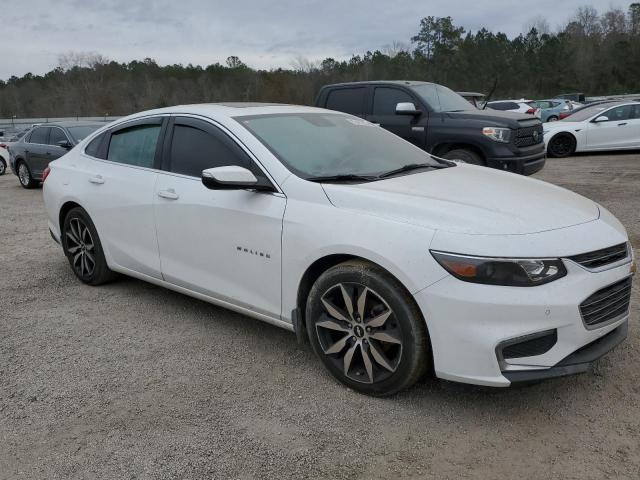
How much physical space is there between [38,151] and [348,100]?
24.5 feet

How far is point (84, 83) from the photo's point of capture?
266 feet

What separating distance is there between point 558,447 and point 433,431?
58 cm

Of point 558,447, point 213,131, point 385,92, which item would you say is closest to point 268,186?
point 213,131

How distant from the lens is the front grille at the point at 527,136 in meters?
8.50

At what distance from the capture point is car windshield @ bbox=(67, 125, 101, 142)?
12.1 m

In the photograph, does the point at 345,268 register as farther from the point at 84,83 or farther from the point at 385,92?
the point at 84,83

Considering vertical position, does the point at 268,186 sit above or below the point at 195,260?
above

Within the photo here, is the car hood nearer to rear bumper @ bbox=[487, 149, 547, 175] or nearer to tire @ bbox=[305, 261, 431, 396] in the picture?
tire @ bbox=[305, 261, 431, 396]

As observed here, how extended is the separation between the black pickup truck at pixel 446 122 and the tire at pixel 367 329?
596 centimetres

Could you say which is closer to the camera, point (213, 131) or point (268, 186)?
point (268, 186)

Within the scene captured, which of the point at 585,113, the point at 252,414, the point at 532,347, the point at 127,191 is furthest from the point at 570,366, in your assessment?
the point at 585,113

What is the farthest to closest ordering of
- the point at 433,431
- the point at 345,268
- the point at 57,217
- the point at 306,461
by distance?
1. the point at 57,217
2. the point at 345,268
3. the point at 433,431
4. the point at 306,461

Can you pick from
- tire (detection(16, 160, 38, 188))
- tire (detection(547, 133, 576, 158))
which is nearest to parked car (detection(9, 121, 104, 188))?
tire (detection(16, 160, 38, 188))

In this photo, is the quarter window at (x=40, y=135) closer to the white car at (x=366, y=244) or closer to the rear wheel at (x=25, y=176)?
the rear wheel at (x=25, y=176)
